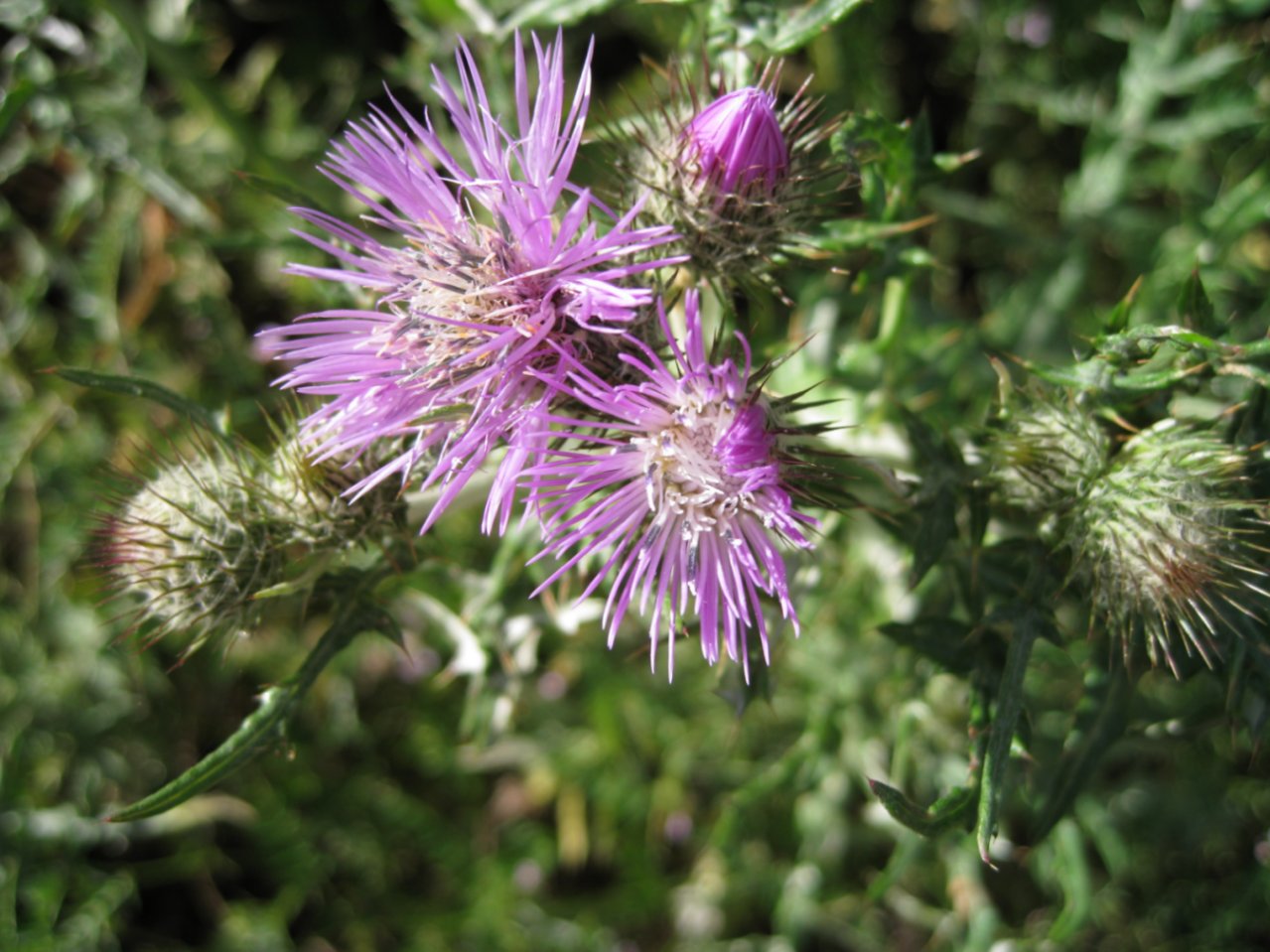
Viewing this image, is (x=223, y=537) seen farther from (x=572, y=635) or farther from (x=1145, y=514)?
(x=1145, y=514)

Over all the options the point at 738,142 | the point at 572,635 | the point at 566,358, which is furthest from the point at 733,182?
the point at 572,635

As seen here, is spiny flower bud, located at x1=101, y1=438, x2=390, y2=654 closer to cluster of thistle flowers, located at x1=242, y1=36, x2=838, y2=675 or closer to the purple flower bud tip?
cluster of thistle flowers, located at x1=242, y1=36, x2=838, y2=675

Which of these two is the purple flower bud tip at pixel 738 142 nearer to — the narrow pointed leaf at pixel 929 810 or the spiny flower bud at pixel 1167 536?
the spiny flower bud at pixel 1167 536

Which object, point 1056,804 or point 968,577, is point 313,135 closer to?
point 968,577

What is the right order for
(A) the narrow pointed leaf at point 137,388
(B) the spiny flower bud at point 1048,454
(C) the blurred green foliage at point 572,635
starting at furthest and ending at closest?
(C) the blurred green foliage at point 572,635
(A) the narrow pointed leaf at point 137,388
(B) the spiny flower bud at point 1048,454

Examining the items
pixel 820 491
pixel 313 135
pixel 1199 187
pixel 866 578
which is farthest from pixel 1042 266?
pixel 313 135

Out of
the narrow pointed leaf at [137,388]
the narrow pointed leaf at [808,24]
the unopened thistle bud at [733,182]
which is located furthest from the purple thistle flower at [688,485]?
the narrow pointed leaf at [137,388]

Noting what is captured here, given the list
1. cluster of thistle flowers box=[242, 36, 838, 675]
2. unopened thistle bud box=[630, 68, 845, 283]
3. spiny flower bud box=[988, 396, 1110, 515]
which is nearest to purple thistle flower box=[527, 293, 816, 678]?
cluster of thistle flowers box=[242, 36, 838, 675]
